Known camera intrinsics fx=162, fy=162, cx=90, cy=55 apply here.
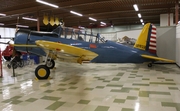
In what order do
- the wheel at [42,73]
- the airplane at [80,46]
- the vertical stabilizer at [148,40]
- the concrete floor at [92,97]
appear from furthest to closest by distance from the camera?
the vertical stabilizer at [148,40] < the airplane at [80,46] < the wheel at [42,73] < the concrete floor at [92,97]

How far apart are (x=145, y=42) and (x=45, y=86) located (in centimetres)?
472

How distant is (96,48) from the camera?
252 inches

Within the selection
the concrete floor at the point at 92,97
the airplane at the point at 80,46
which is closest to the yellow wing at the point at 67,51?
the airplane at the point at 80,46

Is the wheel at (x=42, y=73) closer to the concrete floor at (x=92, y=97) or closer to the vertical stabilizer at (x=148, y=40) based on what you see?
the concrete floor at (x=92, y=97)

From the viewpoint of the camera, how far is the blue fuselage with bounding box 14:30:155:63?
619 centimetres

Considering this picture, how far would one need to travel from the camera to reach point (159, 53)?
8.34 m

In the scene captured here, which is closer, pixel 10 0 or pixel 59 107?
pixel 59 107

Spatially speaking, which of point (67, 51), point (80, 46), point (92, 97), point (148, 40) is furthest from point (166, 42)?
point (92, 97)

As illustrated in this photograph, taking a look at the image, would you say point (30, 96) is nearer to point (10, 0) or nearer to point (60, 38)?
point (60, 38)

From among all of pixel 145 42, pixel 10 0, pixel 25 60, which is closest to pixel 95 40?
pixel 145 42

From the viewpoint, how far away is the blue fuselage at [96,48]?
619 centimetres

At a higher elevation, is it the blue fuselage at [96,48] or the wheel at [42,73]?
the blue fuselage at [96,48]

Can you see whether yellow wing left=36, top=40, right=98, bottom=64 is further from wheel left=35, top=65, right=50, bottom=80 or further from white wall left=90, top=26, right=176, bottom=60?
white wall left=90, top=26, right=176, bottom=60

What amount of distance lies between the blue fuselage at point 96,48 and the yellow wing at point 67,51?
0.68m
